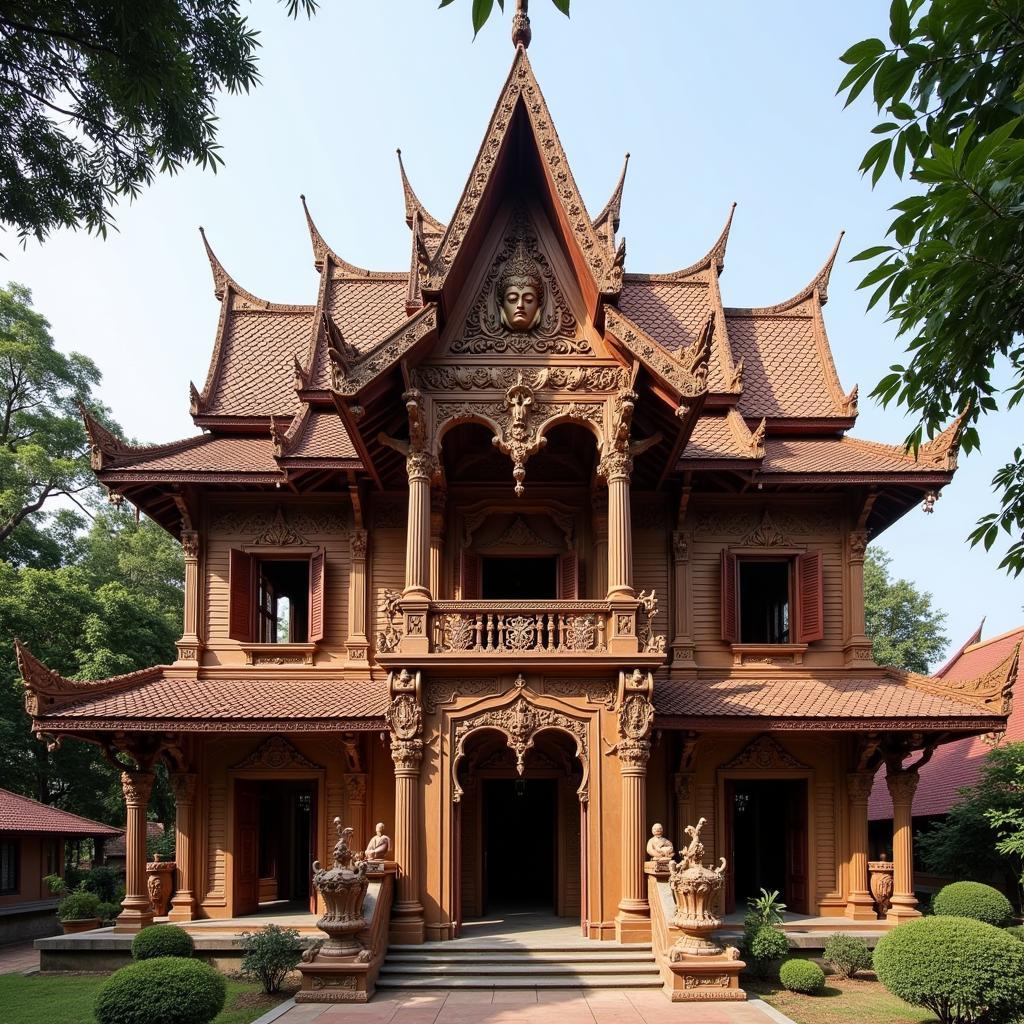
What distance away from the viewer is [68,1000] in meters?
12.5

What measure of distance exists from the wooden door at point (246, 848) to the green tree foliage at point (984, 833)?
12.4m

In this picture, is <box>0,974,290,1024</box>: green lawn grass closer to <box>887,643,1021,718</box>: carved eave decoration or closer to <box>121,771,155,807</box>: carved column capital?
<box>121,771,155,807</box>: carved column capital

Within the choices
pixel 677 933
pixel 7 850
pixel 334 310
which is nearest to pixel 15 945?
pixel 7 850

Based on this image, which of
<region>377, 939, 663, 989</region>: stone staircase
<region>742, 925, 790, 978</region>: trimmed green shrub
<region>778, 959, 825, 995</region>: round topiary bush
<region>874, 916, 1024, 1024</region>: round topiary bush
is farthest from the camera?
<region>742, 925, 790, 978</region>: trimmed green shrub

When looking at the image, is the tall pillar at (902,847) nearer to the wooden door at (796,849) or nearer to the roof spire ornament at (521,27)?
the wooden door at (796,849)

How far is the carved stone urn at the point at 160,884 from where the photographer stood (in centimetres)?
1492

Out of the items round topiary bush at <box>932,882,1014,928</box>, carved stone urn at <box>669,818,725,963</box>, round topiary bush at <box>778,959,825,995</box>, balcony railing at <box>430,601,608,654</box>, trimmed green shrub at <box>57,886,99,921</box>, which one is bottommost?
trimmed green shrub at <box>57,886,99,921</box>

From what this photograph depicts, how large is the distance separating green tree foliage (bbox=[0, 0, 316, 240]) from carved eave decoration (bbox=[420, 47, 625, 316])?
17.6ft

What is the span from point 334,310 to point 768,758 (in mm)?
11891

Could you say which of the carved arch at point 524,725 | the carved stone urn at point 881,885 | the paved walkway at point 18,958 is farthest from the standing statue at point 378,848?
the paved walkway at point 18,958

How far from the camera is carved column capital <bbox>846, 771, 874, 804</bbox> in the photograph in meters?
15.4

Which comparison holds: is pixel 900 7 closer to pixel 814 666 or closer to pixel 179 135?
pixel 179 135

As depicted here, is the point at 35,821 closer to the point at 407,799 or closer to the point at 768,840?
the point at 407,799

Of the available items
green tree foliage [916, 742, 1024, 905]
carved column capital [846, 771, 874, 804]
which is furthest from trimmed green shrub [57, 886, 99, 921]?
green tree foliage [916, 742, 1024, 905]
